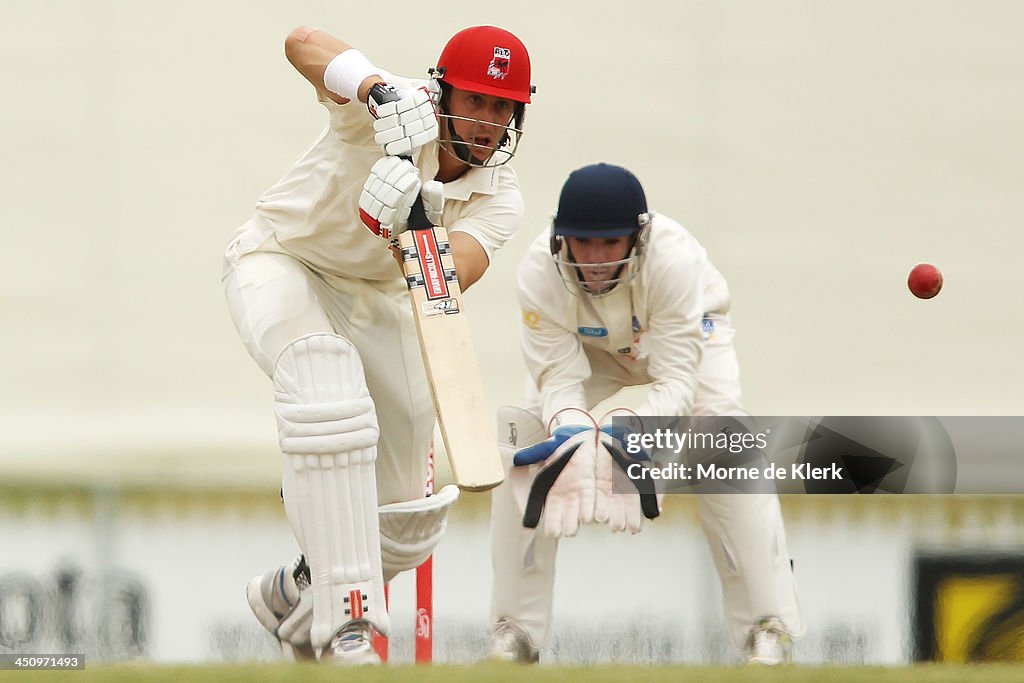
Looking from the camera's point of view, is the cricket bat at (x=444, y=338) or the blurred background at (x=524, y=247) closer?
the cricket bat at (x=444, y=338)

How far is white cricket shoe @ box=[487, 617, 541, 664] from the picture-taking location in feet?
9.29

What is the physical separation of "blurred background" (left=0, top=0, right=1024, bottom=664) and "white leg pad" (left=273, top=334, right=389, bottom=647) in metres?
1.46

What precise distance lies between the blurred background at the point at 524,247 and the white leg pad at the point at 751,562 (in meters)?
0.80

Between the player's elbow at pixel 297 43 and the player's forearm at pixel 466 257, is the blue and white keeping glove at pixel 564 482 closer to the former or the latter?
the player's forearm at pixel 466 257

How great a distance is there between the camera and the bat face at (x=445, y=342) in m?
2.32

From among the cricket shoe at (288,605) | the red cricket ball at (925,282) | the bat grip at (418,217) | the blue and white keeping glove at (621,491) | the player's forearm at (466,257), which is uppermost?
the bat grip at (418,217)

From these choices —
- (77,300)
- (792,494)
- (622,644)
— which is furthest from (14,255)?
(792,494)

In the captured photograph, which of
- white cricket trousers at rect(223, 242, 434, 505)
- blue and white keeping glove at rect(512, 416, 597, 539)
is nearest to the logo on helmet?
white cricket trousers at rect(223, 242, 434, 505)

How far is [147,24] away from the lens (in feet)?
13.0

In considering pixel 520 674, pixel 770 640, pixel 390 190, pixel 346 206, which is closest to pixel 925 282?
pixel 770 640

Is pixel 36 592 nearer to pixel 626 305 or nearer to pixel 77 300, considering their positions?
pixel 77 300

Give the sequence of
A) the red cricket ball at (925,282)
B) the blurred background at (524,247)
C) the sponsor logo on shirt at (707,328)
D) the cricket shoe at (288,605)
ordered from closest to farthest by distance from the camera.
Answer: the cricket shoe at (288,605) → the sponsor logo on shirt at (707,328) → the red cricket ball at (925,282) → the blurred background at (524,247)

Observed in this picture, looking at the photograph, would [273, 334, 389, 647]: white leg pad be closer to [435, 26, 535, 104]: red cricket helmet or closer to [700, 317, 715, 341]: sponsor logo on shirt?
[435, 26, 535, 104]: red cricket helmet

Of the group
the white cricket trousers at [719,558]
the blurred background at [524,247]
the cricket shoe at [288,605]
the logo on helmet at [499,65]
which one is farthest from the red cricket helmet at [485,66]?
the blurred background at [524,247]
